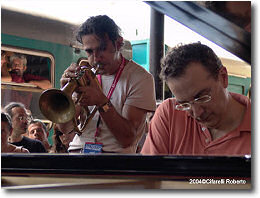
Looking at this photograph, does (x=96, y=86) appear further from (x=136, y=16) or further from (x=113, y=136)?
(x=136, y=16)

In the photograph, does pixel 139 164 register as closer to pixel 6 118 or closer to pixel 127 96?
pixel 127 96

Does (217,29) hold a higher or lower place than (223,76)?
higher

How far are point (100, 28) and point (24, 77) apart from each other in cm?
38

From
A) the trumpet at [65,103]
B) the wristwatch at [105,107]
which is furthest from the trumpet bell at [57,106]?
the wristwatch at [105,107]

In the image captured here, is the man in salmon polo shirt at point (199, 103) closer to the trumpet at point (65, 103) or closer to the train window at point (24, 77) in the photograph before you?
the trumpet at point (65, 103)

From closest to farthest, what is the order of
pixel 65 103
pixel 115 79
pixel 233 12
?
pixel 233 12
pixel 65 103
pixel 115 79

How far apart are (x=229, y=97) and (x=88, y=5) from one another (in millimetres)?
743

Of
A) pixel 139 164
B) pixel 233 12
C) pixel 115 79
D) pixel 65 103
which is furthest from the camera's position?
pixel 115 79

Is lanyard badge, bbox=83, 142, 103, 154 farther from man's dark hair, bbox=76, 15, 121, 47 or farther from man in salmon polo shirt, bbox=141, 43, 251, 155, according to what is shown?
man's dark hair, bbox=76, 15, 121, 47

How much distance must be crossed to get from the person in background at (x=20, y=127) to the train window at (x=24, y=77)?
0.10 ft

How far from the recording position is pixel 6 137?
1653mm

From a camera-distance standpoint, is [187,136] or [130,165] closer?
[130,165]

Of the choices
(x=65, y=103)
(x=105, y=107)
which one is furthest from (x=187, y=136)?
(x=65, y=103)

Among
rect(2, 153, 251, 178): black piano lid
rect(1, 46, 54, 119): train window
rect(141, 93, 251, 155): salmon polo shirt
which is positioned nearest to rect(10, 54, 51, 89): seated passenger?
rect(1, 46, 54, 119): train window
